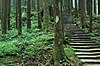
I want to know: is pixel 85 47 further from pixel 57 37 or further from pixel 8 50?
pixel 8 50

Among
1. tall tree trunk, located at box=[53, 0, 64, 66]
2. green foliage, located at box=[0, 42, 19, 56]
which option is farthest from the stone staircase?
green foliage, located at box=[0, 42, 19, 56]

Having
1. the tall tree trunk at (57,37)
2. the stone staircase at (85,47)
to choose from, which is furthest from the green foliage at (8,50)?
the tall tree trunk at (57,37)

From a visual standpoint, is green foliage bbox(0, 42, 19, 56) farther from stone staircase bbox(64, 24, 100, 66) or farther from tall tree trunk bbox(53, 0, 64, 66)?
tall tree trunk bbox(53, 0, 64, 66)

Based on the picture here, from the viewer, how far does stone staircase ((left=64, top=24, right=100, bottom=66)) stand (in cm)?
1092

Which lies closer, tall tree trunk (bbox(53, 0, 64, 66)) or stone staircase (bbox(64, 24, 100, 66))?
tall tree trunk (bbox(53, 0, 64, 66))

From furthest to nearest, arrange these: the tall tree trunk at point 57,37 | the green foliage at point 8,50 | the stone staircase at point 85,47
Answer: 1. the green foliage at point 8,50
2. the stone staircase at point 85,47
3. the tall tree trunk at point 57,37

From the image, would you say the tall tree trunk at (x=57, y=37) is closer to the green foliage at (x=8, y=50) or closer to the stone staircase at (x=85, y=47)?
the stone staircase at (x=85, y=47)

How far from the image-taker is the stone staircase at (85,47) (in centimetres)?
1092

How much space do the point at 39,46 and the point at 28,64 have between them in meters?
2.79

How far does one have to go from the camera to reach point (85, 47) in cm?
1266

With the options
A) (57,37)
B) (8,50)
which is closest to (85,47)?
(57,37)

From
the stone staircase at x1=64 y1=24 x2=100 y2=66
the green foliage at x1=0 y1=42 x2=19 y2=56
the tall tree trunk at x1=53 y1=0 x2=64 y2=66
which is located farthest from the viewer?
the green foliage at x1=0 y1=42 x2=19 y2=56

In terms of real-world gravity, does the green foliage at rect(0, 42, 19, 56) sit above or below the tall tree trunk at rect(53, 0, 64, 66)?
below

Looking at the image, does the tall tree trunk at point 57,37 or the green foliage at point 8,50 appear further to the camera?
the green foliage at point 8,50
